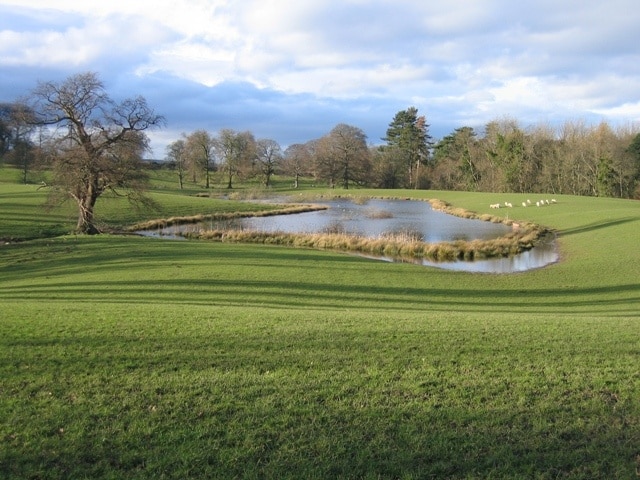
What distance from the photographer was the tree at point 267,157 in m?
108

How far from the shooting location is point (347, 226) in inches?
1770

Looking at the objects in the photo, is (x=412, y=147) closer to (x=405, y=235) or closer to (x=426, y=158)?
(x=426, y=158)

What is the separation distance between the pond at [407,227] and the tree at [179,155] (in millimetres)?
50189

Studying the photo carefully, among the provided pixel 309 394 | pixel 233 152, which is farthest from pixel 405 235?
pixel 233 152

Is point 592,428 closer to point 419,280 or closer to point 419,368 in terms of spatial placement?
point 419,368

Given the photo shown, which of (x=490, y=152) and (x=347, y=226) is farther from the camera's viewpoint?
(x=490, y=152)

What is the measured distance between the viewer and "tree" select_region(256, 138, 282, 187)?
10769 centimetres

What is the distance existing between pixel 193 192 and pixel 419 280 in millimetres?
70609

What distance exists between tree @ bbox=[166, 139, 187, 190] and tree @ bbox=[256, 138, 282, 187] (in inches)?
598

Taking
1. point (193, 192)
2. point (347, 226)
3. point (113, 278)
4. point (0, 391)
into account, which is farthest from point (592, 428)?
point (193, 192)

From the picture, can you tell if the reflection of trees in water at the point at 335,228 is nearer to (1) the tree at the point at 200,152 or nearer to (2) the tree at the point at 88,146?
(2) the tree at the point at 88,146

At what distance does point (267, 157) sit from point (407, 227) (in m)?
68.0

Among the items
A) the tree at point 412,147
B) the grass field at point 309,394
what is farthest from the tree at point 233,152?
the grass field at point 309,394

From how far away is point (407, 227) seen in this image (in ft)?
147
